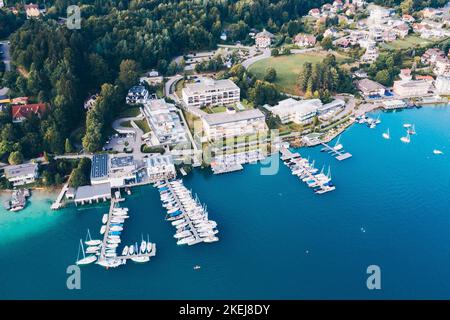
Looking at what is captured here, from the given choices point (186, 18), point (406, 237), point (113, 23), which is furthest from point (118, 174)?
point (186, 18)

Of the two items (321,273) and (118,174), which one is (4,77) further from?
(321,273)

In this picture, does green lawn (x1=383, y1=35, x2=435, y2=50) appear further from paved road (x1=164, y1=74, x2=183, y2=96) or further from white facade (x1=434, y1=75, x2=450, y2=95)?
paved road (x1=164, y1=74, x2=183, y2=96)

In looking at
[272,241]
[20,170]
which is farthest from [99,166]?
[272,241]

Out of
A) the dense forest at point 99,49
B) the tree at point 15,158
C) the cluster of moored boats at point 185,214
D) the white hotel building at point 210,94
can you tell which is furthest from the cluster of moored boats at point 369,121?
the tree at point 15,158

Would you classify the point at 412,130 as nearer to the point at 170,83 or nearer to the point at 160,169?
the point at 160,169

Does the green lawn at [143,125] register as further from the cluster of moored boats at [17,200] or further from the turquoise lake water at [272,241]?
the cluster of moored boats at [17,200]

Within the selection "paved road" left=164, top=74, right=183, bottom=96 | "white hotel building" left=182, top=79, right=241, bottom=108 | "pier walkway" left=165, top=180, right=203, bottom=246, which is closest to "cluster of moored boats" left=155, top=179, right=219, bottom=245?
"pier walkway" left=165, top=180, right=203, bottom=246
